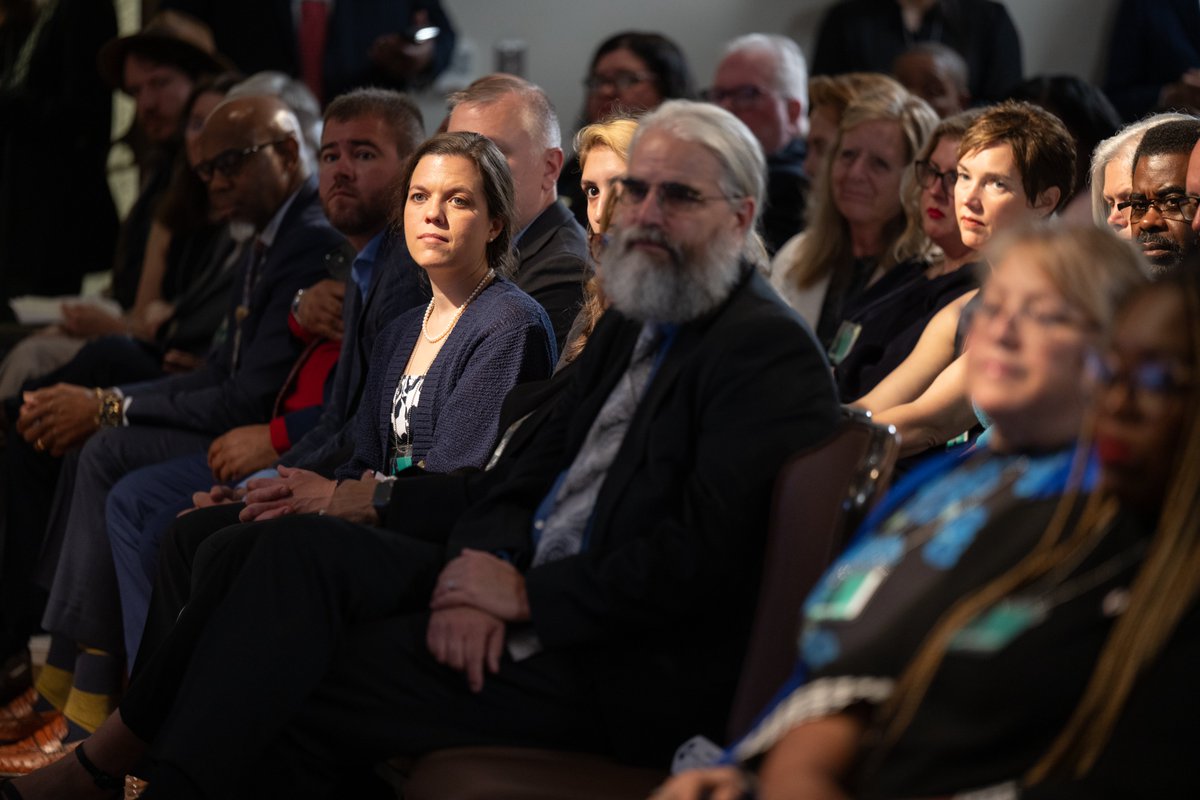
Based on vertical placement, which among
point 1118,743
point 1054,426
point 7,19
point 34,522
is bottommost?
point 34,522

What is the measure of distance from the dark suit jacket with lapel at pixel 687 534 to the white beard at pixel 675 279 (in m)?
0.04

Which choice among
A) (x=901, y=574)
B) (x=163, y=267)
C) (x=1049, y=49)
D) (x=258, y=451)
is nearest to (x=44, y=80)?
(x=163, y=267)

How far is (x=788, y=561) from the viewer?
1.94 meters

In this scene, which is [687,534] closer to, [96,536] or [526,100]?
[526,100]

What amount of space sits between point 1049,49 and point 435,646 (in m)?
4.79

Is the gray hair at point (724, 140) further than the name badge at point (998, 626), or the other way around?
the gray hair at point (724, 140)

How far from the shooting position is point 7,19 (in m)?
6.31

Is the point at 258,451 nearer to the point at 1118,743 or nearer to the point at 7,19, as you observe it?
the point at 1118,743

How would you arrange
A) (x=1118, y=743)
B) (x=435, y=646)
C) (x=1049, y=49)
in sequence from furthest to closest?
1. (x=1049, y=49)
2. (x=435, y=646)
3. (x=1118, y=743)

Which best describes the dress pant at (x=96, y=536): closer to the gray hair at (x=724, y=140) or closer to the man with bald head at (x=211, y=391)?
the man with bald head at (x=211, y=391)

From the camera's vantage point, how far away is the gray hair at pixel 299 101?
424 cm

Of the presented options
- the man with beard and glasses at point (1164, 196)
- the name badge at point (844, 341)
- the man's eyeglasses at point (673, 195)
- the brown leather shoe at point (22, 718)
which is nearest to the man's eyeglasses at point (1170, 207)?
the man with beard and glasses at point (1164, 196)

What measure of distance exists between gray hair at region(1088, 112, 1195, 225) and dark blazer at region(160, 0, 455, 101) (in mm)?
3742

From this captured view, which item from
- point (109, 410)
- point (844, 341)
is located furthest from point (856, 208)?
point (109, 410)
